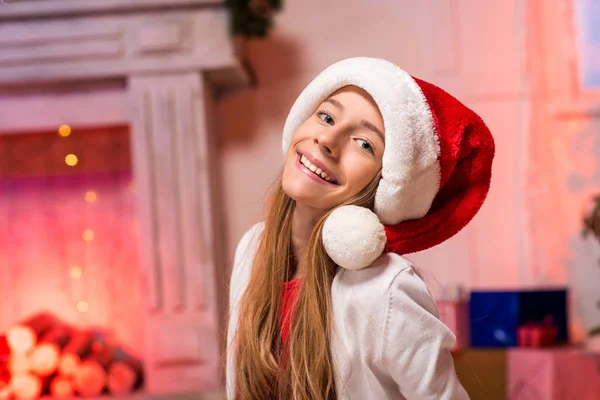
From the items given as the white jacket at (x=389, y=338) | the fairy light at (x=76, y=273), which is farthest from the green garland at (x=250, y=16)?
the white jacket at (x=389, y=338)

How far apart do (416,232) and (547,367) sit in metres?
1.26

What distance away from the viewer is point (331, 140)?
1.15 meters

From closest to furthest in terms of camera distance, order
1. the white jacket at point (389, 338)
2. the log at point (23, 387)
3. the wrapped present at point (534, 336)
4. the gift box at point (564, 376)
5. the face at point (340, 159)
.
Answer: the white jacket at point (389, 338)
the face at point (340, 159)
the gift box at point (564, 376)
the wrapped present at point (534, 336)
the log at point (23, 387)

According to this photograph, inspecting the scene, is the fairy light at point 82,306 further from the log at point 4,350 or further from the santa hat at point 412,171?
the santa hat at point 412,171

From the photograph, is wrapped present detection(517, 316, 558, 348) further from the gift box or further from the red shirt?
the red shirt

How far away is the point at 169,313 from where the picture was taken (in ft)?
8.50

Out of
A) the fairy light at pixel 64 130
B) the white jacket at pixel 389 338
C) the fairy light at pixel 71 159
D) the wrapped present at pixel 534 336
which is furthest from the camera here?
the fairy light at pixel 71 159

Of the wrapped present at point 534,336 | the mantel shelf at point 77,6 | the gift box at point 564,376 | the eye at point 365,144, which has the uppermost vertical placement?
the mantel shelf at point 77,6

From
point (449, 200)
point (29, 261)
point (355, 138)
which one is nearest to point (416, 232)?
point (449, 200)

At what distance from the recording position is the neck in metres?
1.24

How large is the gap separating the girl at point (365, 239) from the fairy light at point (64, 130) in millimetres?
1712

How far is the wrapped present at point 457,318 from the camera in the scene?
238 centimetres

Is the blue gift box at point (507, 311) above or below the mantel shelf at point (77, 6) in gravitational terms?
below

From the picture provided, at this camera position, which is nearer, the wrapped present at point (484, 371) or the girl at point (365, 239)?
the girl at point (365, 239)
